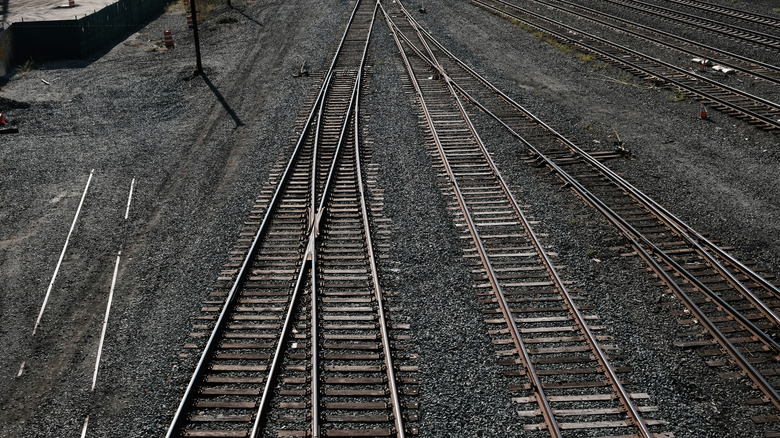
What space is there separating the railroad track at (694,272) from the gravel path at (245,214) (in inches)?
11.7

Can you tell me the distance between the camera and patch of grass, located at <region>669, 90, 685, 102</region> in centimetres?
1859

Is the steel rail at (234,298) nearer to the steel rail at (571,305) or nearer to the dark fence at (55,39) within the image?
the steel rail at (571,305)

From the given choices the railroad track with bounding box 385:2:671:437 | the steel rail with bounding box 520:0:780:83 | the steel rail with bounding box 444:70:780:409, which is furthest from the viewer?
the steel rail with bounding box 520:0:780:83

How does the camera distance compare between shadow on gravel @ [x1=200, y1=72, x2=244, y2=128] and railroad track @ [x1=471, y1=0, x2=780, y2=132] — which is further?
shadow on gravel @ [x1=200, y1=72, x2=244, y2=128]

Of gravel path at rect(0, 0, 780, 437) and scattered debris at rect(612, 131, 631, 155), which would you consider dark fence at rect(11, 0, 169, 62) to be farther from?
scattered debris at rect(612, 131, 631, 155)

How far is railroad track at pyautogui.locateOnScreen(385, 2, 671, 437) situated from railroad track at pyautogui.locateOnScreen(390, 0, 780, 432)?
1.40 m

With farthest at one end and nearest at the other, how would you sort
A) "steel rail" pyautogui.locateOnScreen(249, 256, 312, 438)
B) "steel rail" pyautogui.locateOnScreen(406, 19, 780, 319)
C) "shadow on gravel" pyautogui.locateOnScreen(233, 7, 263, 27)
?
"shadow on gravel" pyautogui.locateOnScreen(233, 7, 263, 27)
"steel rail" pyautogui.locateOnScreen(406, 19, 780, 319)
"steel rail" pyautogui.locateOnScreen(249, 256, 312, 438)

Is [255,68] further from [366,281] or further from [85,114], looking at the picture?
[366,281]

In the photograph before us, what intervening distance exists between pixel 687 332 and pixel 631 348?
0.94 metres

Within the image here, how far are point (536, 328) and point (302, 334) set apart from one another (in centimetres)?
337

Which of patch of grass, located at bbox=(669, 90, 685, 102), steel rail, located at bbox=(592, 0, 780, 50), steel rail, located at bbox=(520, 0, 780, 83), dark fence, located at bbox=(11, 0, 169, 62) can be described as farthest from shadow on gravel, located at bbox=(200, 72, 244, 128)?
steel rail, located at bbox=(592, 0, 780, 50)

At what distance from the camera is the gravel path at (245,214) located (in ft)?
26.4

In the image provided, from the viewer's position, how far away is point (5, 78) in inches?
914

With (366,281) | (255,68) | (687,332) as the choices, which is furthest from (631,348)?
(255,68)
